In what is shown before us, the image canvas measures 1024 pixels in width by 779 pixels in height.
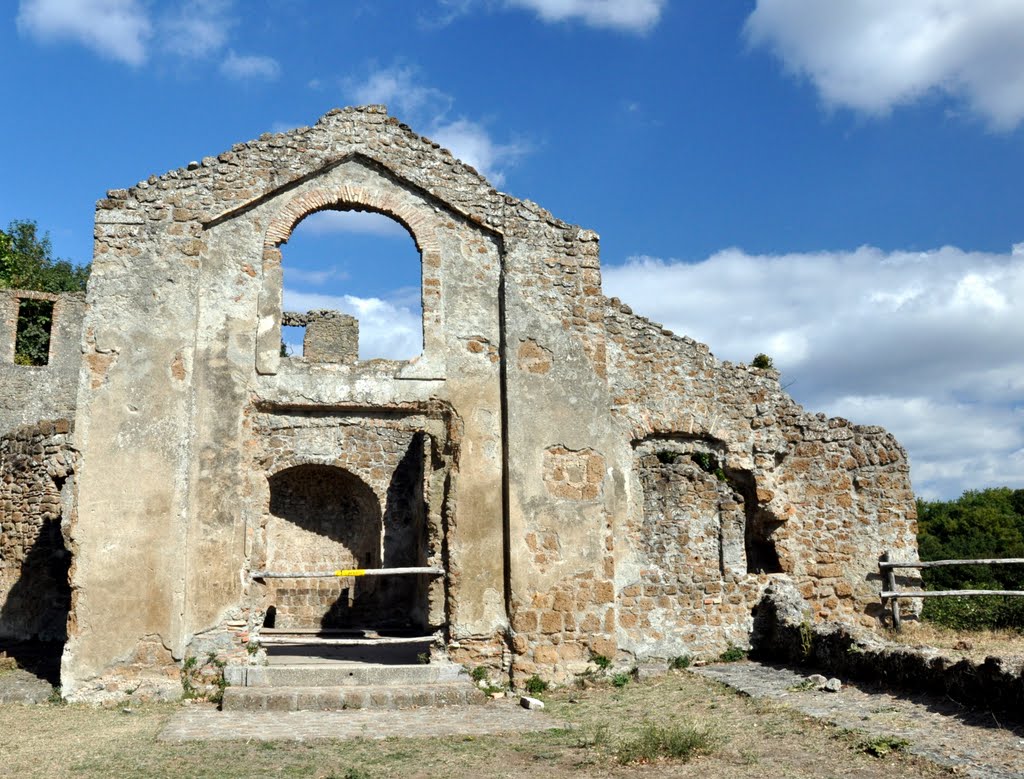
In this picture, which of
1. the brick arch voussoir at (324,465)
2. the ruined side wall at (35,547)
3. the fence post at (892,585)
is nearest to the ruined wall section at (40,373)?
the ruined side wall at (35,547)

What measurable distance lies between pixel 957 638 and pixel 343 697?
733 cm

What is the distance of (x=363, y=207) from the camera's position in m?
10.6

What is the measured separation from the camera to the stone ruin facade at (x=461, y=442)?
30.3 ft

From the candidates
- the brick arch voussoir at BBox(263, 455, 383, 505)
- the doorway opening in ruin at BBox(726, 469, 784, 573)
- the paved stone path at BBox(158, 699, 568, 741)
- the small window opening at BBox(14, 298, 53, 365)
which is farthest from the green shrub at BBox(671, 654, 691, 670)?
the small window opening at BBox(14, 298, 53, 365)

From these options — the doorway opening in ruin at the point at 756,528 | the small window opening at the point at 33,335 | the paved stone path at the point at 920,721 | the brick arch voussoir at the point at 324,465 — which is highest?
the small window opening at the point at 33,335

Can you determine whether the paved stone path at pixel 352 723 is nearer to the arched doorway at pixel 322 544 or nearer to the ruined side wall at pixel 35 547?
the ruined side wall at pixel 35 547

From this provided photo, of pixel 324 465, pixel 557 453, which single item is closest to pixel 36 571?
pixel 324 465

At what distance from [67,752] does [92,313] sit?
4.59 meters

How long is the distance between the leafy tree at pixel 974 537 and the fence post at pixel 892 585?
7.47 metres

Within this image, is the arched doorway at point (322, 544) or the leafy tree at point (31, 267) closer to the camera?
the arched doorway at point (322, 544)

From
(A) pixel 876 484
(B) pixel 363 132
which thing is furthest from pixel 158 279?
(A) pixel 876 484

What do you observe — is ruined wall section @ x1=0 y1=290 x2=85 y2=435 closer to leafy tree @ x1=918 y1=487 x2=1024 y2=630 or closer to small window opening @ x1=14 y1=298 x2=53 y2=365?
small window opening @ x1=14 y1=298 x2=53 y2=365

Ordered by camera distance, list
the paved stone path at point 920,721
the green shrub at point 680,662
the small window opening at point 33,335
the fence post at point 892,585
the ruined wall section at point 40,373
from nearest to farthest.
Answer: the paved stone path at point 920,721
the green shrub at point 680,662
the fence post at point 892,585
the ruined wall section at point 40,373
the small window opening at point 33,335

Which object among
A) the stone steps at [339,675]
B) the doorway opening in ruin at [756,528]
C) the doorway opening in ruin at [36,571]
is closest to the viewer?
the stone steps at [339,675]
